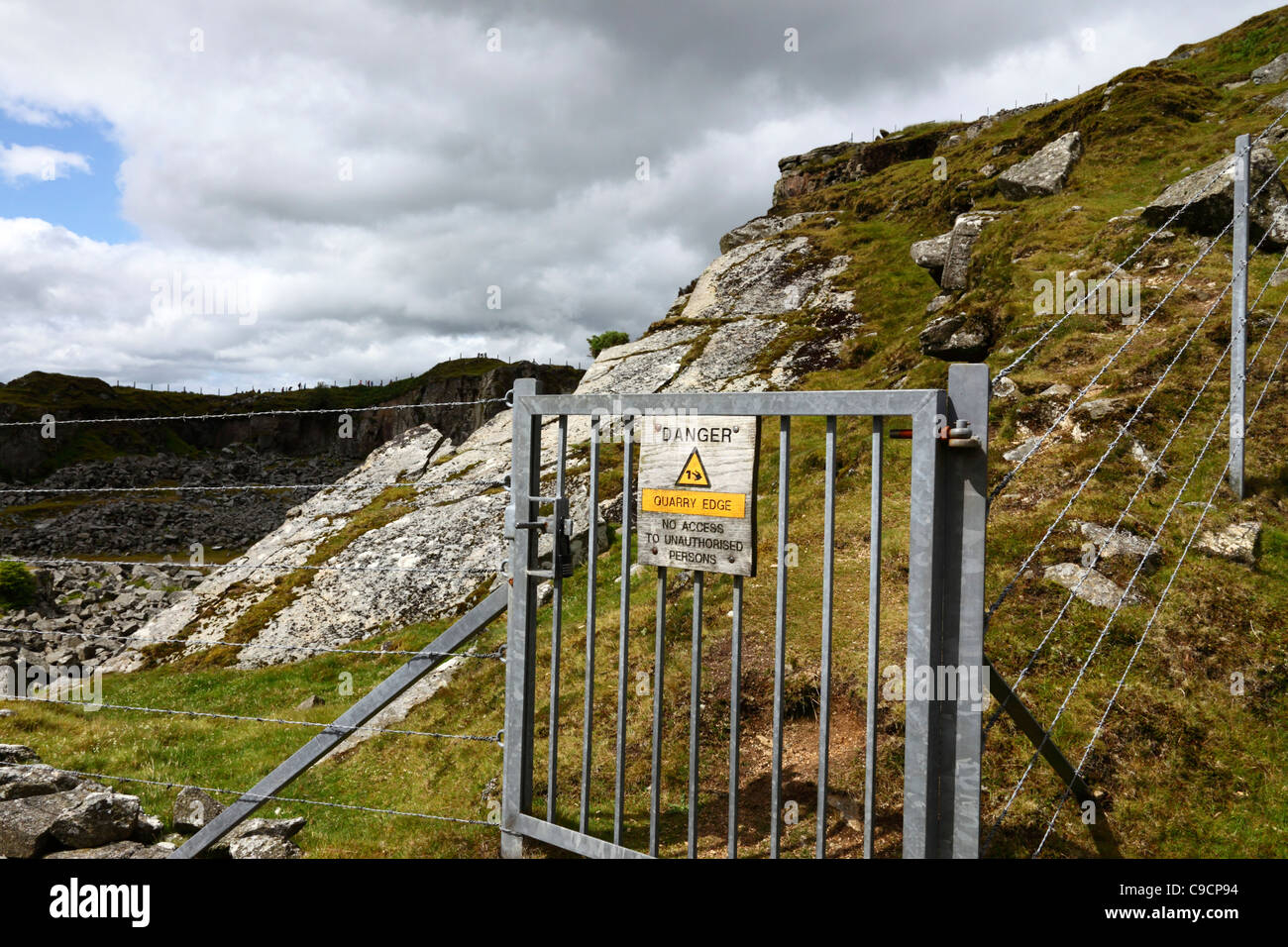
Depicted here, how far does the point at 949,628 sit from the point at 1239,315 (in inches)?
363

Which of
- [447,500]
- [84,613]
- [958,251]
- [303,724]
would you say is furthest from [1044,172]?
[84,613]

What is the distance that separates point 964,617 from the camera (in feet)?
13.4

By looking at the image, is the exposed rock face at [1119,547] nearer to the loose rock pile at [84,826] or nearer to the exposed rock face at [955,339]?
the exposed rock face at [955,339]

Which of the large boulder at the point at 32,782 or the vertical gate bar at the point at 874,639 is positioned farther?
the large boulder at the point at 32,782

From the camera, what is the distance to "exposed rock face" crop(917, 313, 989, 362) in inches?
690

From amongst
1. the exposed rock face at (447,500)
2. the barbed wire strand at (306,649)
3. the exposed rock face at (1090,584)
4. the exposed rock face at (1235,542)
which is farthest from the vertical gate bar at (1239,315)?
the exposed rock face at (447,500)

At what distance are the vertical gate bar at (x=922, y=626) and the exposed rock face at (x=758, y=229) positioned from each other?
42316mm

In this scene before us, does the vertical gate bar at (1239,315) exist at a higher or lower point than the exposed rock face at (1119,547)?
higher

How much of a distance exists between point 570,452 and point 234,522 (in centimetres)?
8578

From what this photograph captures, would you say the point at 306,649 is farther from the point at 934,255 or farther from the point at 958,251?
the point at 934,255

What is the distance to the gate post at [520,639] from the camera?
18.5 feet

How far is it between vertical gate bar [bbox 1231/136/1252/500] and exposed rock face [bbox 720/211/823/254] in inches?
1395
